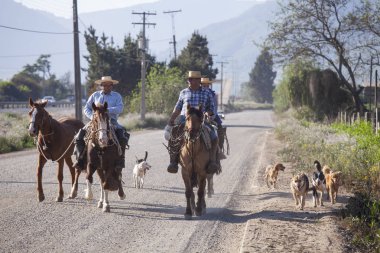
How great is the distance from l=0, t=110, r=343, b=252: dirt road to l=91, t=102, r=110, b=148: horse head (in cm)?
144

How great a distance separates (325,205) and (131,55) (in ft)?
206

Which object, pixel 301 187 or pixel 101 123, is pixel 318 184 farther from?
pixel 101 123

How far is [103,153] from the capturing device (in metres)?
13.1

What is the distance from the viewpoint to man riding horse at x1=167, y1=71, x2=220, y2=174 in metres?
13.2

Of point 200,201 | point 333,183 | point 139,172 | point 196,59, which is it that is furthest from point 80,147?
point 196,59

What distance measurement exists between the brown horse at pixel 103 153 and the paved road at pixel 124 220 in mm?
505

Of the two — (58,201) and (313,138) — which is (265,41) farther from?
(58,201)

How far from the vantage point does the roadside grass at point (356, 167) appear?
11.1m

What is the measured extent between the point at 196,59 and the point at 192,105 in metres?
68.3

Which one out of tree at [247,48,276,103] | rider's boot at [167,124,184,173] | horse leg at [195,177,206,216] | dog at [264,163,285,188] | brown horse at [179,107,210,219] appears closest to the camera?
brown horse at [179,107,210,219]

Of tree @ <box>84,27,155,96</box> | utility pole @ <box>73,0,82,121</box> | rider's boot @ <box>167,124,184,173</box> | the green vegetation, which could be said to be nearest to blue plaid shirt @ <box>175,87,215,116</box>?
rider's boot @ <box>167,124,184,173</box>

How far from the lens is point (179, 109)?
13648mm

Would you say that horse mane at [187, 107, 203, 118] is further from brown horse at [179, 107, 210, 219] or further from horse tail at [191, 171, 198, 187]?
horse tail at [191, 171, 198, 187]

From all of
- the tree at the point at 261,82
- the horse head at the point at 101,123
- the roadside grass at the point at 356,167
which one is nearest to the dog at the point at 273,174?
the roadside grass at the point at 356,167
